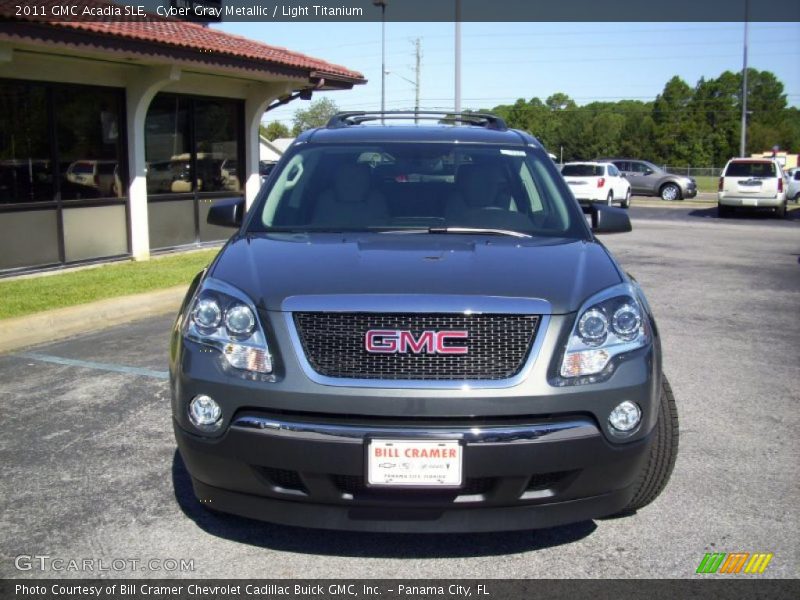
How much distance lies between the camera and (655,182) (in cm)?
3409

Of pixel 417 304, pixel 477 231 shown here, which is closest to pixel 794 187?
pixel 477 231

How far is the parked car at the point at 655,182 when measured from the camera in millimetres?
33500

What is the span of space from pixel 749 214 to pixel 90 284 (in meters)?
22.4

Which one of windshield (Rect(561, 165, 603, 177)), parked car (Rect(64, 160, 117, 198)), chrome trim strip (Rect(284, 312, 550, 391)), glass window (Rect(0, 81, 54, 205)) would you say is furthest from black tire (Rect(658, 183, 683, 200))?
chrome trim strip (Rect(284, 312, 550, 391))

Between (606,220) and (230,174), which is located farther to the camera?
(230,174)

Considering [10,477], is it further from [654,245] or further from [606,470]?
[654,245]

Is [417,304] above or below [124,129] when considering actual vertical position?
below

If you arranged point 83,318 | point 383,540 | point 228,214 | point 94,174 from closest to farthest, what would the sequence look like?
1. point 383,540
2. point 228,214
3. point 83,318
4. point 94,174

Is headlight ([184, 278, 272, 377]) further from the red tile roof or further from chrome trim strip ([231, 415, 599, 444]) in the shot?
the red tile roof

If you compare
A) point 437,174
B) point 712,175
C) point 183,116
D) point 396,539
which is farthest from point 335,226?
point 712,175

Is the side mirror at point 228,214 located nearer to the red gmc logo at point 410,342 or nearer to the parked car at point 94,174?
the red gmc logo at point 410,342

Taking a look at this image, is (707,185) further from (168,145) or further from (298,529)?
(298,529)

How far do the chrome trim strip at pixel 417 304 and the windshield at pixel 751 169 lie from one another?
24285mm

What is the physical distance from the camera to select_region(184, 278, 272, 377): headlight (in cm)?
281
